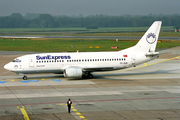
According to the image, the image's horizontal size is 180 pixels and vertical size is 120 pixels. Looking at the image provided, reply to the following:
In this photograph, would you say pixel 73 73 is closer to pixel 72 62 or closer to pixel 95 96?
pixel 72 62

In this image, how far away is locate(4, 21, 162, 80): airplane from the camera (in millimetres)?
44531

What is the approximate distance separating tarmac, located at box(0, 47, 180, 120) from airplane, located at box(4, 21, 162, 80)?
164 centimetres

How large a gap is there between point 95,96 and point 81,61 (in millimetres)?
13199

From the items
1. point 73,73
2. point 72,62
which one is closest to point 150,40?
point 72,62

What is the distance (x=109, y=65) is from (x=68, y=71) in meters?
7.25

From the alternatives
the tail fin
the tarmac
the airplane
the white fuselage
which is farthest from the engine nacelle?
the tail fin

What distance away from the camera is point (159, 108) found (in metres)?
28.1

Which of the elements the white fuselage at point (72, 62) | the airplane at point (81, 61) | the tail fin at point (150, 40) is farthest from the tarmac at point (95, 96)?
the tail fin at point (150, 40)

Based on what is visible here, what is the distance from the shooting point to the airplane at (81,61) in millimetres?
44531

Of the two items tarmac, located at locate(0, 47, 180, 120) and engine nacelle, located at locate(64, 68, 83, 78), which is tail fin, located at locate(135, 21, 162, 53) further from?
engine nacelle, located at locate(64, 68, 83, 78)

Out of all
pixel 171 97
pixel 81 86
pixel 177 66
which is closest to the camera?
pixel 171 97

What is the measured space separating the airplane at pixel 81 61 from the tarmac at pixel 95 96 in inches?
64.7

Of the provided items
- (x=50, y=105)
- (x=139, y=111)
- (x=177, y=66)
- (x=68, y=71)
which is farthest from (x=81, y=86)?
(x=177, y=66)

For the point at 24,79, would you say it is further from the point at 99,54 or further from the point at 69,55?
the point at 99,54
